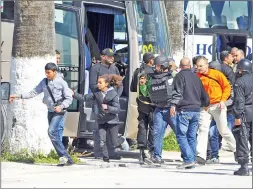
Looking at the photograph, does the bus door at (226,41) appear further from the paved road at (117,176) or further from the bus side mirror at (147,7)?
the paved road at (117,176)

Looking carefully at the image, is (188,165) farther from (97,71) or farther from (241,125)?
(97,71)

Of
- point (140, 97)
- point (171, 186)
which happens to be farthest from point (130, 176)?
point (140, 97)

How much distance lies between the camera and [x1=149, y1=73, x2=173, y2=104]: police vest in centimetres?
1518

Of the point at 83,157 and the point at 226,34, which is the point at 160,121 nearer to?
the point at 83,157

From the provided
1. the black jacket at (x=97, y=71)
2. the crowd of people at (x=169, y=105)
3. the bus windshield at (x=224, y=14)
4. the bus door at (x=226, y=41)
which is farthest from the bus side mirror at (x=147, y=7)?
the bus windshield at (x=224, y=14)

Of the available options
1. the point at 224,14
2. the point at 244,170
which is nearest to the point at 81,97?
the point at 244,170

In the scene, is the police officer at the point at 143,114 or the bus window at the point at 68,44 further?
the bus window at the point at 68,44

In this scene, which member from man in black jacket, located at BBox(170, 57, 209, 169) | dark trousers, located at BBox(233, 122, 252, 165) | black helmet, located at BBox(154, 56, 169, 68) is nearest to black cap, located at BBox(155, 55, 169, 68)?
black helmet, located at BBox(154, 56, 169, 68)

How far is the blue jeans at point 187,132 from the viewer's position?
1471 centimetres

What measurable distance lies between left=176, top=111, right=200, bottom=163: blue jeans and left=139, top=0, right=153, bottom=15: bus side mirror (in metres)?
4.24

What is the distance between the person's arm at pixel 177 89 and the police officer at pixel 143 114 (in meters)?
1.08

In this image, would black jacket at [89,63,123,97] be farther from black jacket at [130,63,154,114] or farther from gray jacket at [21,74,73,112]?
gray jacket at [21,74,73,112]

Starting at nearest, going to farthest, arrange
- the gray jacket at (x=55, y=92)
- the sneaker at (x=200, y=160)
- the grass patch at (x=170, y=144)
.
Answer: the gray jacket at (x=55, y=92) → the sneaker at (x=200, y=160) → the grass patch at (x=170, y=144)

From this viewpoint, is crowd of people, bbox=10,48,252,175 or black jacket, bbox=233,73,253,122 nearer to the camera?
black jacket, bbox=233,73,253,122
